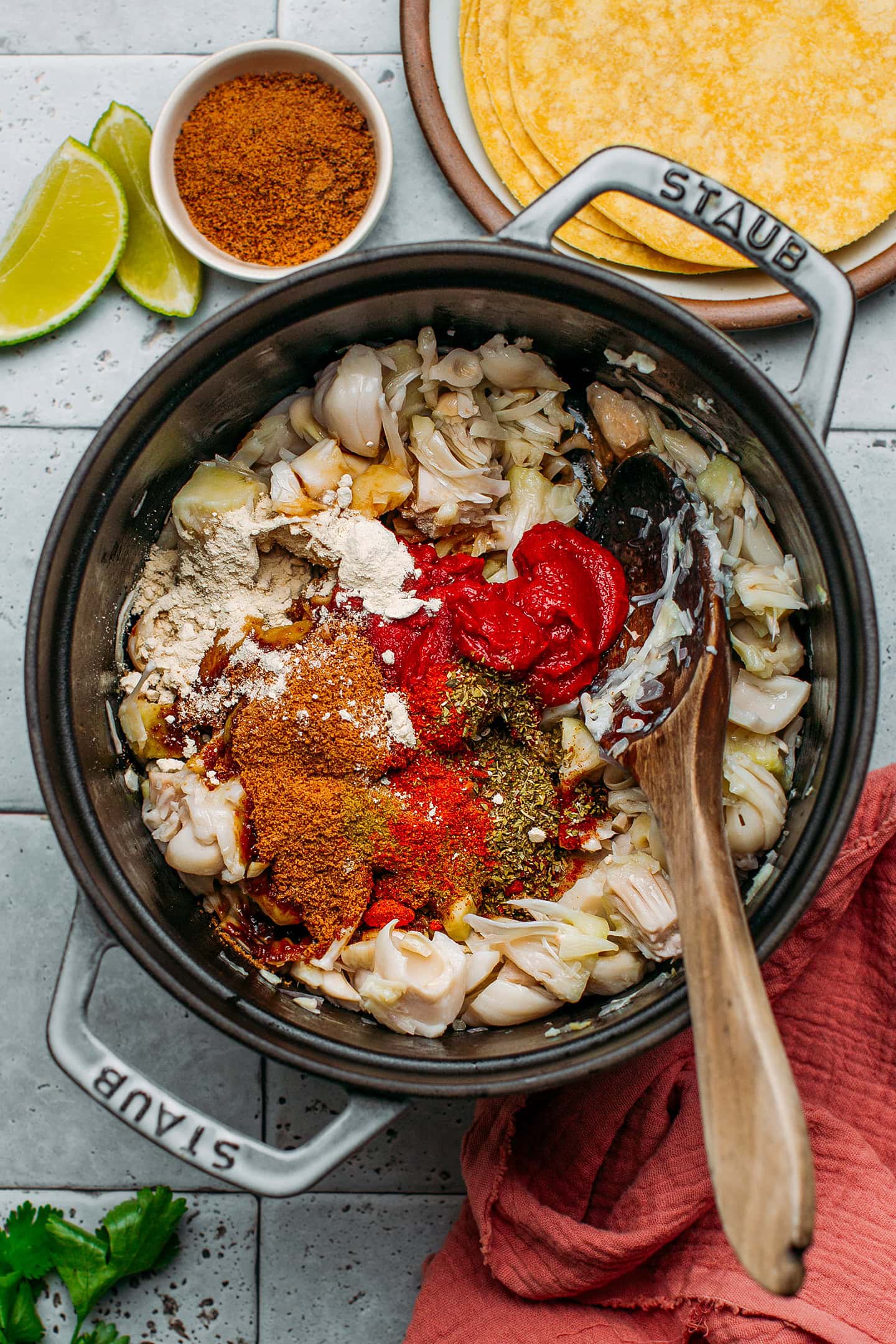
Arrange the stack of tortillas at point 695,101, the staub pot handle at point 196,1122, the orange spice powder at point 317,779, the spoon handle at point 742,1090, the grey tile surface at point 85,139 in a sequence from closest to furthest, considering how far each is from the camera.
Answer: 1. the spoon handle at point 742,1090
2. the staub pot handle at point 196,1122
3. the orange spice powder at point 317,779
4. the stack of tortillas at point 695,101
5. the grey tile surface at point 85,139

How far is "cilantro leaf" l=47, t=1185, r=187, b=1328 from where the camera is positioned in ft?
5.14

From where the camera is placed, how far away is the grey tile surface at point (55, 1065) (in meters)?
1.63

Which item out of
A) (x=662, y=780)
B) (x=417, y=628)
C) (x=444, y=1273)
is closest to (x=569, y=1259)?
(x=444, y=1273)

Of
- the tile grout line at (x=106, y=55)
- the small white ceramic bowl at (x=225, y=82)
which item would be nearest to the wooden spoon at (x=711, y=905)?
the small white ceramic bowl at (x=225, y=82)

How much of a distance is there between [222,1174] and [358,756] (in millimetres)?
504

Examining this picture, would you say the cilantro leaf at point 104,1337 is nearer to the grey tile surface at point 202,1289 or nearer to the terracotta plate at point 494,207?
the grey tile surface at point 202,1289

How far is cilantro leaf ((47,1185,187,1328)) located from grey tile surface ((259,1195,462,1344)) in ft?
0.55

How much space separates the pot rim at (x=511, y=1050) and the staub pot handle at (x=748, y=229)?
0.06 m

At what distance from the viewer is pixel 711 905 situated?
1021 millimetres

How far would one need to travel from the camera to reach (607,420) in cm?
142

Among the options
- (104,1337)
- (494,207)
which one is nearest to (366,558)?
(494,207)

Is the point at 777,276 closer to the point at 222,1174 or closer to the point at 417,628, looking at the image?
the point at 417,628

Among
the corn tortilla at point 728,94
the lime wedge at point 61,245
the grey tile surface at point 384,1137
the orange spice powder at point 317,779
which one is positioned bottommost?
the grey tile surface at point 384,1137

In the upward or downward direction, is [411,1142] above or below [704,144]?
below
